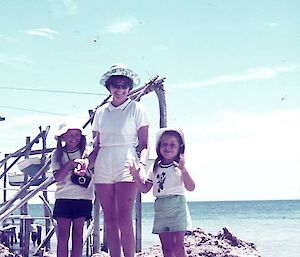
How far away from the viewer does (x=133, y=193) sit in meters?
5.25

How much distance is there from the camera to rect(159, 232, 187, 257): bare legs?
525cm

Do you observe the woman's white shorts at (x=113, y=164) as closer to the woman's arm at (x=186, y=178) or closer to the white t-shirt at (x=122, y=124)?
the white t-shirt at (x=122, y=124)

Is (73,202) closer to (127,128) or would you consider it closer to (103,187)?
(103,187)

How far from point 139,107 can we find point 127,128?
10.1 inches

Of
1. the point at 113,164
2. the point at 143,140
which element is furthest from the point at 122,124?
the point at 113,164

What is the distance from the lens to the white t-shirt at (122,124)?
17.3 ft

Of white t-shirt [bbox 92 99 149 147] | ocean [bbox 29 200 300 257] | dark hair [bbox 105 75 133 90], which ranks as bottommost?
ocean [bbox 29 200 300 257]

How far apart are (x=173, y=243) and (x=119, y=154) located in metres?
1.00

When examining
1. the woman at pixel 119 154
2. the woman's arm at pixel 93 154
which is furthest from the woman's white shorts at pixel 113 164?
the woman's arm at pixel 93 154

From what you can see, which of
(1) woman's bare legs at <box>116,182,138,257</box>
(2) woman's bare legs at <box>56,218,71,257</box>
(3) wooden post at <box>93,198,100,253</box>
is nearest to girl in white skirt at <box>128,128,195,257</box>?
(1) woman's bare legs at <box>116,182,138,257</box>

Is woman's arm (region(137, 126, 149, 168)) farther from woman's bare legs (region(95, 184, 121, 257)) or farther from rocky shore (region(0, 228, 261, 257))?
rocky shore (region(0, 228, 261, 257))

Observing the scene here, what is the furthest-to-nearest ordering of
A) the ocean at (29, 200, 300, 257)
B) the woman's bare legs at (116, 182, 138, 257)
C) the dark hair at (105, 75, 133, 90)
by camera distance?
the ocean at (29, 200, 300, 257) < the dark hair at (105, 75, 133, 90) < the woman's bare legs at (116, 182, 138, 257)

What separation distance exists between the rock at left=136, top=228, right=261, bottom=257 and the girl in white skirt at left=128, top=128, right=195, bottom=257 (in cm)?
296

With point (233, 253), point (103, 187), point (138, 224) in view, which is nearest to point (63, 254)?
point (103, 187)
